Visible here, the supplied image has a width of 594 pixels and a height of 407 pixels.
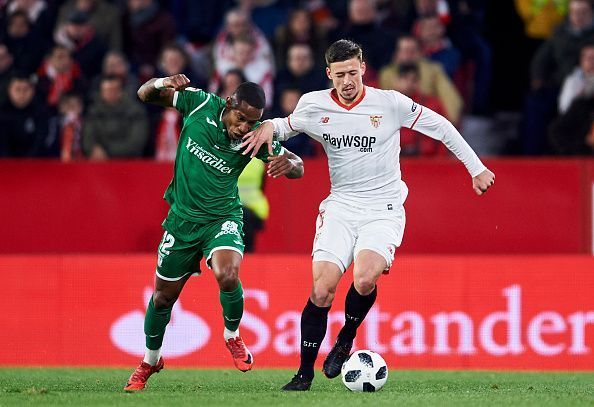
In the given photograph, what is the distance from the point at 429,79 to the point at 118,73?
144 inches

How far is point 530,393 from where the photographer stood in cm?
1004

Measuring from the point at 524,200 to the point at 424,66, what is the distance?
224 cm

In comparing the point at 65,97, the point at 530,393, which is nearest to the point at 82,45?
the point at 65,97

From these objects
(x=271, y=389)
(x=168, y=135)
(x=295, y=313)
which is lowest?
(x=295, y=313)

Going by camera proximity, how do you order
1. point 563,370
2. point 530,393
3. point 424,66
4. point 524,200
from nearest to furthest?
point 530,393 → point 563,370 → point 524,200 → point 424,66

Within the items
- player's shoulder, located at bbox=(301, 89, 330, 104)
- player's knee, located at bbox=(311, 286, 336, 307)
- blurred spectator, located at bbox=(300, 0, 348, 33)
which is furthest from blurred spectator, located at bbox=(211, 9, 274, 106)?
player's knee, located at bbox=(311, 286, 336, 307)

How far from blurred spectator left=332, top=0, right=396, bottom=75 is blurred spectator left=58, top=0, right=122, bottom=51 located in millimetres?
2895

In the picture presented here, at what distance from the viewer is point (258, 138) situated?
32.1 ft

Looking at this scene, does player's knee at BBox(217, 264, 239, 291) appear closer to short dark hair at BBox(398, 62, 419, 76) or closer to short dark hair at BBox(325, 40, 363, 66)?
short dark hair at BBox(325, 40, 363, 66)

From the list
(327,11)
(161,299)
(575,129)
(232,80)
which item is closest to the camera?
(161,299)

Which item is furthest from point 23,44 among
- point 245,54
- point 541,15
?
point 541,15

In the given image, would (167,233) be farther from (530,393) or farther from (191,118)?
(530,393)

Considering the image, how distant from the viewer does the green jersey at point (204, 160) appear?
10039mm

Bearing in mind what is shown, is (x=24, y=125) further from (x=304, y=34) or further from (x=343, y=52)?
(x=343, y=52)
